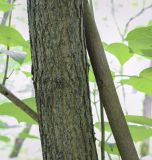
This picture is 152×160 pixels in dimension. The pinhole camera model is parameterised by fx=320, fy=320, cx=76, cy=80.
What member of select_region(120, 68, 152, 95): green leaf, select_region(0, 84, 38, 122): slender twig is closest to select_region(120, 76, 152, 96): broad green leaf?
select_region(120, 68, 152, 95): green leaf

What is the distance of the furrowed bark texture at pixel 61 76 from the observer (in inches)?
10.1

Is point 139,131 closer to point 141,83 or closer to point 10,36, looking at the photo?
point 141,83

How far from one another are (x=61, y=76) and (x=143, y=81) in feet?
0.33

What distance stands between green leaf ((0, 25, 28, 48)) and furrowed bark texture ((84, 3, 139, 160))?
0.07m

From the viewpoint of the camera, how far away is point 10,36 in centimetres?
31

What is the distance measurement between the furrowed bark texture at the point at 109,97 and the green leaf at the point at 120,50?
0.18 feet

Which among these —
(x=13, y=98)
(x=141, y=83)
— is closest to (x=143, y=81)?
(x=141, y=83)

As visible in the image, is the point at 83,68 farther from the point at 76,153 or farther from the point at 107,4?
the point at 107,4

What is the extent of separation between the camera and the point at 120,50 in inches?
13.7

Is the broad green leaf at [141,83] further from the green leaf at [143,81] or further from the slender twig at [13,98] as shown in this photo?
the slender twig at [13,98]

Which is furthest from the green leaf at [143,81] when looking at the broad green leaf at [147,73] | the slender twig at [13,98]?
the slender twig at [13,98]

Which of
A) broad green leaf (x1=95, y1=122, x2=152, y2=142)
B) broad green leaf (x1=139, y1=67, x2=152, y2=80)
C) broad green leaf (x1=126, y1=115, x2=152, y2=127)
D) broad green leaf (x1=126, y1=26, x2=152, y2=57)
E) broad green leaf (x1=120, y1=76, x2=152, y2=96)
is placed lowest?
broad green leaf (x1=95, y1=122, x2=152, y2=142)

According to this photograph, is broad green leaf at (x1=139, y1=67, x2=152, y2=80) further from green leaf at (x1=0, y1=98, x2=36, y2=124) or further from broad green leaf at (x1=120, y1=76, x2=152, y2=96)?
green leaf at (x1=0, y1=98, x2=36, y2=124)

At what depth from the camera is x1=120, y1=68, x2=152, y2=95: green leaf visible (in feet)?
1.02
